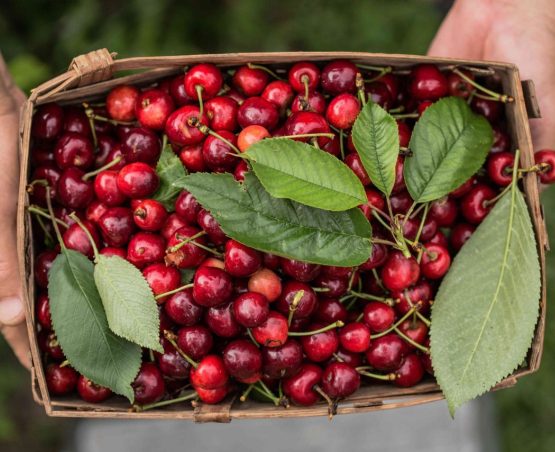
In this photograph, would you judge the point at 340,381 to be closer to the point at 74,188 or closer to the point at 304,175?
the point at 304,175

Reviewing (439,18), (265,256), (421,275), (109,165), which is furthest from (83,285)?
(439,18)

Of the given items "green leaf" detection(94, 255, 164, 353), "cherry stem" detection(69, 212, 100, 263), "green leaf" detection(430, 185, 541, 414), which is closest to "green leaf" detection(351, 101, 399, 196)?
"green leaf" detection(430, 185, 541, 414)

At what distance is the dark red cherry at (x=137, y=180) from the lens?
1.99 metres

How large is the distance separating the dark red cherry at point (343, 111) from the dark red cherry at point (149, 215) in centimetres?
63

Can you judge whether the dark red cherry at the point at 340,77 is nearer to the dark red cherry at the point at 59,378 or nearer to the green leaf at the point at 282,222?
the green leaf at the point at 282,222

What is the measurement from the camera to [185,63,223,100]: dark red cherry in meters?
2.02

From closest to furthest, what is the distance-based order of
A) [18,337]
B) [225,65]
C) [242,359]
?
[242,359] → [225,65] → [18,337]

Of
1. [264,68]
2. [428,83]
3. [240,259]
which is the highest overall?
[264,68]

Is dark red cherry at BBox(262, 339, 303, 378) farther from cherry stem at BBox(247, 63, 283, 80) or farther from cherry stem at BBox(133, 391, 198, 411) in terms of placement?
cherry stem at BBox(247, 63, 283, 80)

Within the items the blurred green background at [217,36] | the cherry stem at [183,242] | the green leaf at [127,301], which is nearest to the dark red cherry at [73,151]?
the green leaf at [127,301]

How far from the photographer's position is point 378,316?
2012 millimetres

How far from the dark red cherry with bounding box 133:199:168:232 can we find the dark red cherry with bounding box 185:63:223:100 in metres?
0.39

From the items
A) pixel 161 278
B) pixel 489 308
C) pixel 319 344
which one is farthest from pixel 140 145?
pixel 489 308

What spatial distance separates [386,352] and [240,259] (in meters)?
0.58
